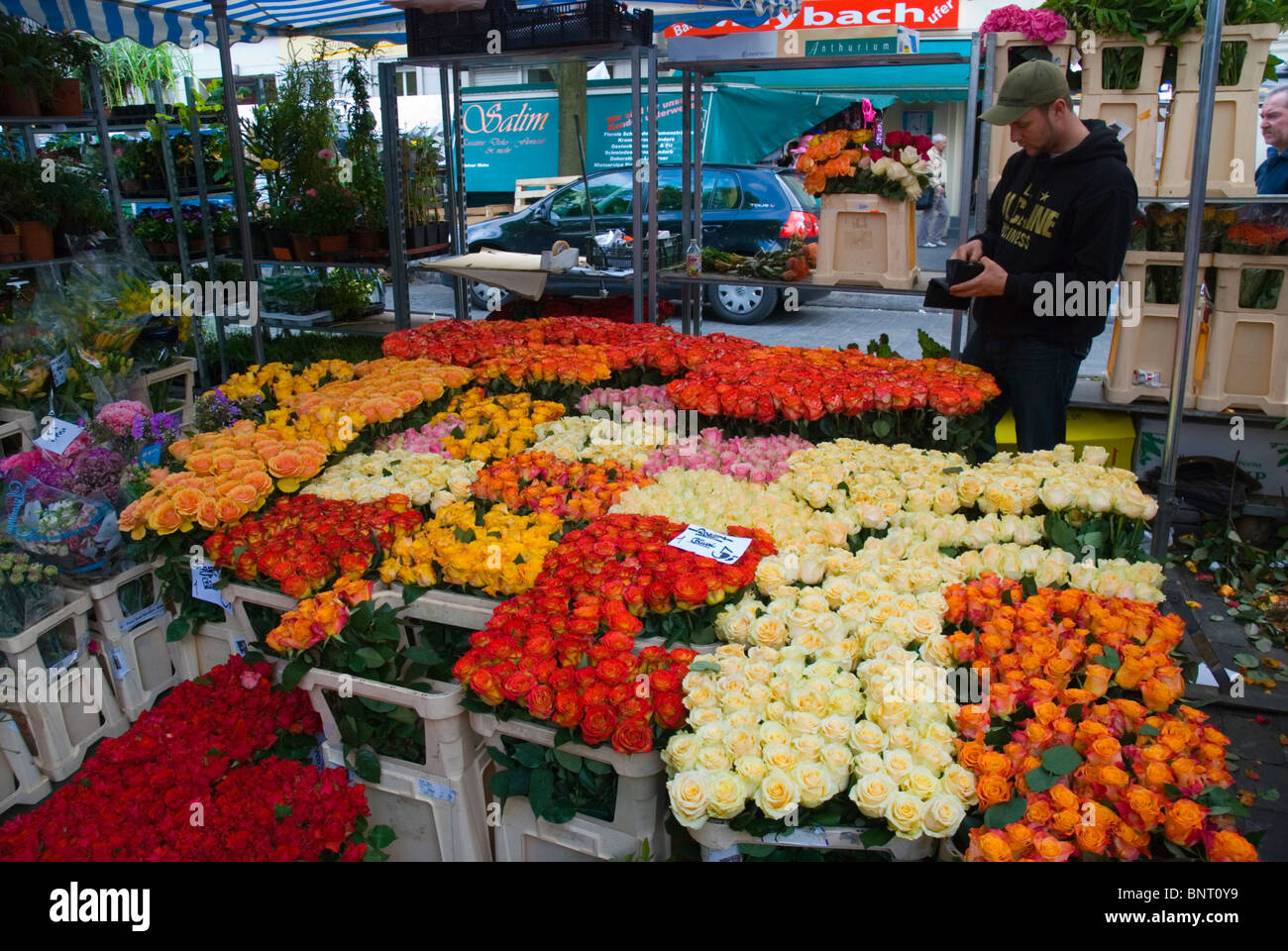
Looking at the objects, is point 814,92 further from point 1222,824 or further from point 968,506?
point 1222,824

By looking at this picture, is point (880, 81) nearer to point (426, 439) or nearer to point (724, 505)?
point (426, 439)

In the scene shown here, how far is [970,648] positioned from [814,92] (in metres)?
12.8

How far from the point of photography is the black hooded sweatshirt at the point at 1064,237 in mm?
3141

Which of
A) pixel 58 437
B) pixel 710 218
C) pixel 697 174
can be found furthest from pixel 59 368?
pixel 710 218

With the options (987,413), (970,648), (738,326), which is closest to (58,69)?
(987,413)

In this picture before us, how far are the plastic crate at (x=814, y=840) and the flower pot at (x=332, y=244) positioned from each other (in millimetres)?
5274

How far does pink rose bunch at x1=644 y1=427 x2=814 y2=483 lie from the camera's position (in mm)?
2785

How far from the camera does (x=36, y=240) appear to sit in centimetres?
475

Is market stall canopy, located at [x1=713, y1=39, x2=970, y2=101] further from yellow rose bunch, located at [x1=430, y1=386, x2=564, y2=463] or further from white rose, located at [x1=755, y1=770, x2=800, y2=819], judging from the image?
white rose, located at [x1=755, y1=770, x2=800, y2=819]

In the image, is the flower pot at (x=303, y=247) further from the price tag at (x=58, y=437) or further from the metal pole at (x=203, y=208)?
the price tag at (x=58, y=437)

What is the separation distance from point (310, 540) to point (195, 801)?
26.6 inches

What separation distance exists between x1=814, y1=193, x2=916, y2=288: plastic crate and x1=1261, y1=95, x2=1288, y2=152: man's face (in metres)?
1.90

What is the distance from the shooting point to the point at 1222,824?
151cm

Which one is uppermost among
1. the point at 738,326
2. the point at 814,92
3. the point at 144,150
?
the point at 814,92
